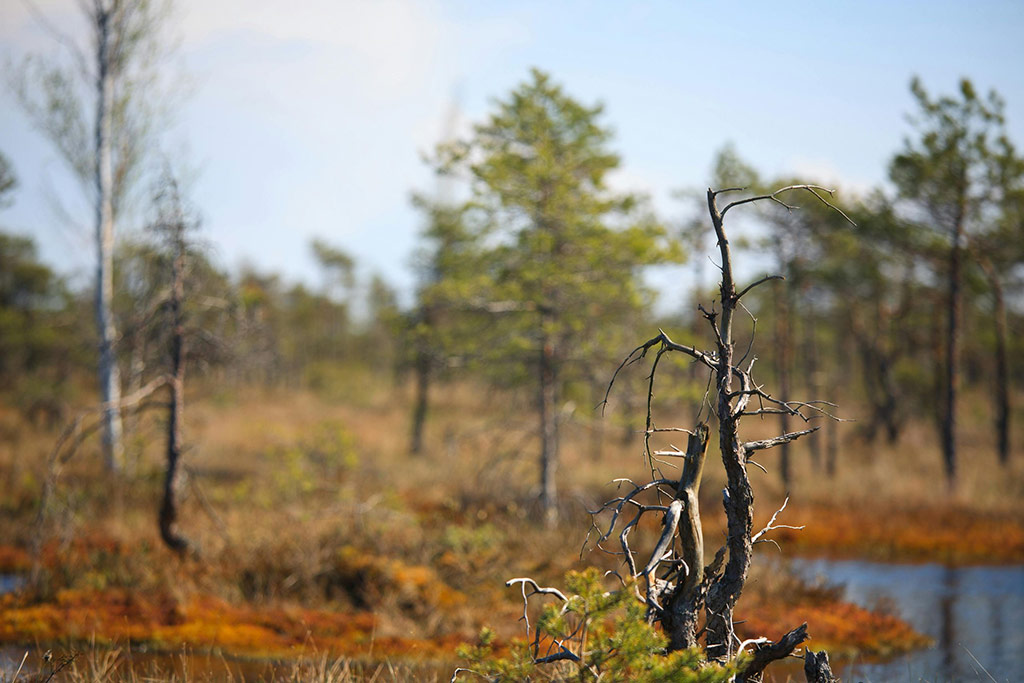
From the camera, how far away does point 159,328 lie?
12.9 metres

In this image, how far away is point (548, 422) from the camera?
13.7 meters

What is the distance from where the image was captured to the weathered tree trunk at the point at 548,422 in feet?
44.5

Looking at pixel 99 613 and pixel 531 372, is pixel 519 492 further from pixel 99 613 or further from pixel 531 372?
pixel 99 613

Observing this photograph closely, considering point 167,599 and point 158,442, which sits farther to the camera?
point 158,442

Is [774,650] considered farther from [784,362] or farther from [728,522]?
[784,362]

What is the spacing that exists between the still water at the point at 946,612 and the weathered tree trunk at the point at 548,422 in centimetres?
425

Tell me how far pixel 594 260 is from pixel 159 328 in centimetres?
729

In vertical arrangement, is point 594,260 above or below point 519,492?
above

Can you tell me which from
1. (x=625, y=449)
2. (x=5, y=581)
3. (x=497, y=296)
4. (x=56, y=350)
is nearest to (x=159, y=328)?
(x=5, y=581)

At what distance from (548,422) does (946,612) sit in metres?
6.76

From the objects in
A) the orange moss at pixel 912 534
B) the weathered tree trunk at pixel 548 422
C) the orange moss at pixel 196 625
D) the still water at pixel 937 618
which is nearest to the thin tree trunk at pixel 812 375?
the orange moss at pixel 912 534

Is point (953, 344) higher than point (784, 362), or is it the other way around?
point (953, 344)

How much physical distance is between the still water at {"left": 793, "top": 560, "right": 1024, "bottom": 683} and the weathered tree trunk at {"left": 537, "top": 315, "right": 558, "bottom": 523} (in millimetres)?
4255

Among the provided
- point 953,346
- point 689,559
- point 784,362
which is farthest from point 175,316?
point 953,346
